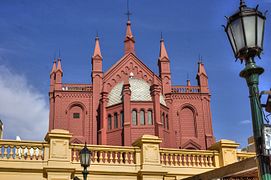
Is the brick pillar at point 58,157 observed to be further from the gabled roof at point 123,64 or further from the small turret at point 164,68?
the small turret at point 164,68

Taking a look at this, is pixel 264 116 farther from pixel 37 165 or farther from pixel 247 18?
pixel 37 165

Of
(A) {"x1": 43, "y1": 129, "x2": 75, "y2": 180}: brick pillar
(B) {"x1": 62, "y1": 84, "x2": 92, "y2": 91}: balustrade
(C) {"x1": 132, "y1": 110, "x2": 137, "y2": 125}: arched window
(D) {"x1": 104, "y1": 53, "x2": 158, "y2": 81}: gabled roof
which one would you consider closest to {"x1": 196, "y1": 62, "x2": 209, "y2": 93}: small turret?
(D) {"x1": 104, "y1": 53, "x2": 158, "y2": 81}: gabled roof

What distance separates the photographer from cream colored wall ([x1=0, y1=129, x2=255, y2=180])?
455 inches

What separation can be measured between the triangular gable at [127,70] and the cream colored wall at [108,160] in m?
32.7

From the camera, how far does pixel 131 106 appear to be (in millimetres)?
40344

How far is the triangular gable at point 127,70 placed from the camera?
46.2 meters

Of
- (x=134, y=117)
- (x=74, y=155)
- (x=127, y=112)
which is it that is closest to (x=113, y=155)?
(x=74, y=155)

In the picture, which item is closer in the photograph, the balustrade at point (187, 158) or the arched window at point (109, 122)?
the balustrade at point (187, 158)

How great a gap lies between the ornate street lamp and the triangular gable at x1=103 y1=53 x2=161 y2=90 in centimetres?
4107

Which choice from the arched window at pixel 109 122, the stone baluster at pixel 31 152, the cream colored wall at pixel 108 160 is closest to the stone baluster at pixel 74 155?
the cream colored wall at pixel 108 160

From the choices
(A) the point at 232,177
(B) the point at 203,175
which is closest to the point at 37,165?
(B) the point at 203,175

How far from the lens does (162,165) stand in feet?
42.1

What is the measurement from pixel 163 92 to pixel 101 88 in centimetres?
Result: 751

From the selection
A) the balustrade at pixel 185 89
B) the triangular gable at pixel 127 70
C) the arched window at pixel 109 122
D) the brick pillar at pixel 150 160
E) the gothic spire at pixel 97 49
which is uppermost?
the gothic spire at pixel 97 49
